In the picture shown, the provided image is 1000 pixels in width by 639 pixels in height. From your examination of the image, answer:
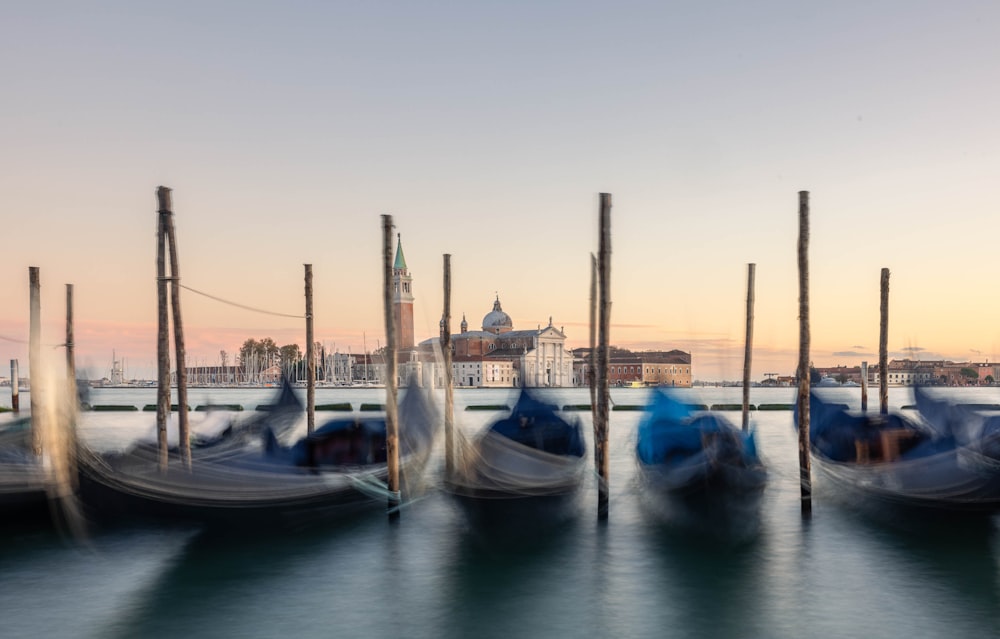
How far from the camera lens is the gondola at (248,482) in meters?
11.1

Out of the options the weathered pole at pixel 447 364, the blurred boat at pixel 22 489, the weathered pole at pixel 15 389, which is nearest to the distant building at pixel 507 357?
the weathered pole at pixel 15 389

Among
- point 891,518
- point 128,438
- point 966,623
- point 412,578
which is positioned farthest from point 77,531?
point 128,438

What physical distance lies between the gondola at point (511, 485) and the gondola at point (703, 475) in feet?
3.98

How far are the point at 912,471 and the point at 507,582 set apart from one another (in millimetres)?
7315

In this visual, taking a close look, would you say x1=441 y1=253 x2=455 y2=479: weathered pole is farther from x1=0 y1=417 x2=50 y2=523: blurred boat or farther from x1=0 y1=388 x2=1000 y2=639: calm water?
x1=0 y1=417 x2=50 y2=523: blurred boat

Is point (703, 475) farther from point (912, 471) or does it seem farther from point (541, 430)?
point (912, 471)

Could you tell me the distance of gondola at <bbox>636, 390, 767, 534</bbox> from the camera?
11625 millimetres

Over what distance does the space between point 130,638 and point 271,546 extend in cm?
345

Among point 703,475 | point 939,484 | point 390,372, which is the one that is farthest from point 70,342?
point 939,484

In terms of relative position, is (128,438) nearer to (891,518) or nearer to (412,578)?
(412,578)

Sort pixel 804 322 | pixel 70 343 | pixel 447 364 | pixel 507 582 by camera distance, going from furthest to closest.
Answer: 1. pixel 70 343
2. pixel 447 364
3. pixel 804 322
4. pixel 507 582

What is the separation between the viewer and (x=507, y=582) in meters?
10.2

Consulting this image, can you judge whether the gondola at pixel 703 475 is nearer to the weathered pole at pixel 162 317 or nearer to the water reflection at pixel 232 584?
the water reflection at pixel 232 584

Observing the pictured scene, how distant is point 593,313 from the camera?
1727cm
